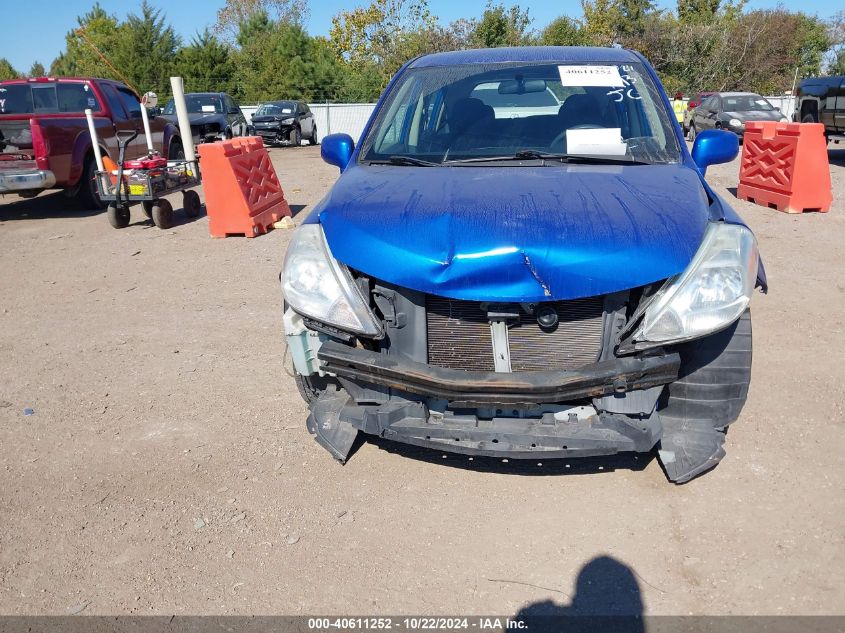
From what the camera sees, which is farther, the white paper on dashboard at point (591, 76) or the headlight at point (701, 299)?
the white paper on dashboard at point (591, 76)

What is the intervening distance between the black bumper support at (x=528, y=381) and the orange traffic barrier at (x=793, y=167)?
308 inches

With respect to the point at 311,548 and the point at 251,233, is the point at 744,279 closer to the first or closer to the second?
the point at 311,548

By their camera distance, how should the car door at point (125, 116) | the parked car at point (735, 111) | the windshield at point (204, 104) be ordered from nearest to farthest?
the car door at point (125, 116) → the parked car at point (735, 111) → the windshield at point (204, 104)

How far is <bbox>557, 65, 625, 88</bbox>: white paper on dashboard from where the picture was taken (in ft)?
12.5

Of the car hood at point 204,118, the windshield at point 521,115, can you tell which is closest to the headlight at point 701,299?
the windshield at point 521,115

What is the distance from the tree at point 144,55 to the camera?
37000mm

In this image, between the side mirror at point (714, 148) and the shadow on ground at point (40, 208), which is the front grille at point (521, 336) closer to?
the side mirror at point (714, 148)

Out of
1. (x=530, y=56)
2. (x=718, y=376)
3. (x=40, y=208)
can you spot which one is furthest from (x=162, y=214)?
(x=718, y=376)

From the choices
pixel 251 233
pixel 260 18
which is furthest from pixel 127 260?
pixel 260 18

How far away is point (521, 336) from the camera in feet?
8.63

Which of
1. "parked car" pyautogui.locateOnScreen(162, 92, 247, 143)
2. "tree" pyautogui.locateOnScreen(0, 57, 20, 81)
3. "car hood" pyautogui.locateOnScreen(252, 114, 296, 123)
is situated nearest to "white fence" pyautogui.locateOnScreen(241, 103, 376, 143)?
"car hood" pyautogui.locateOnScreen(252, 114, 296, 123)

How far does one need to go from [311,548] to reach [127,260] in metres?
5.92

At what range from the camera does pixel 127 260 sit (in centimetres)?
769

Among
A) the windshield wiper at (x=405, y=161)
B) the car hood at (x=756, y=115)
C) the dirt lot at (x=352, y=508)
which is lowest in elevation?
the dirt lot at (x=352, y=508)
